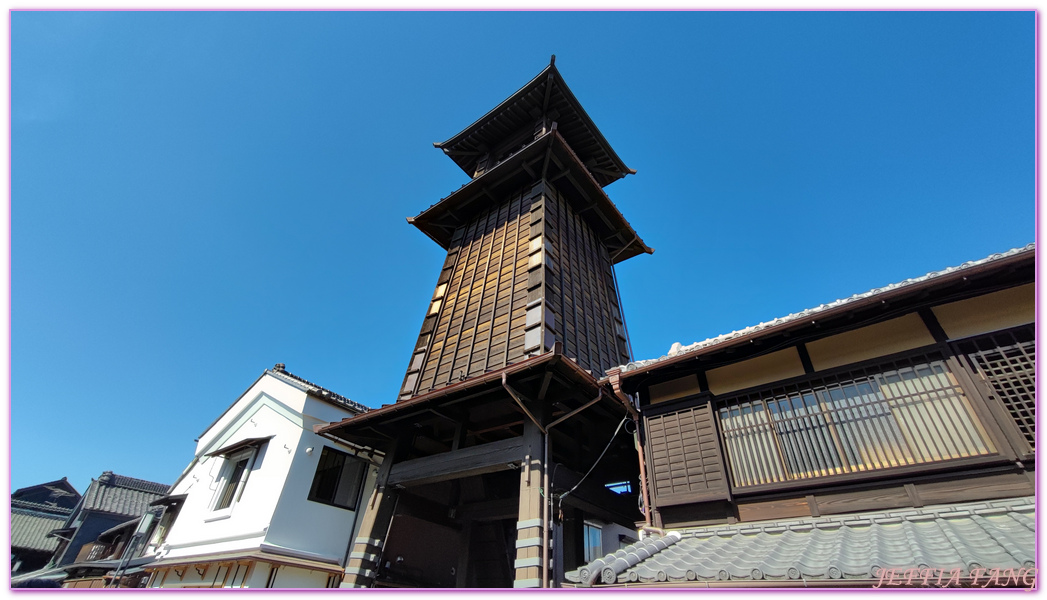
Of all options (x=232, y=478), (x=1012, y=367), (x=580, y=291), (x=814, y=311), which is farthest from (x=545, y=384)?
(x=232, y=478)

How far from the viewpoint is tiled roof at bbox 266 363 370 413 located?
13.5 meters

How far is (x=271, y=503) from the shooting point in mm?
11195

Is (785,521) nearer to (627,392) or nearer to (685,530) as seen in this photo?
(685,530)

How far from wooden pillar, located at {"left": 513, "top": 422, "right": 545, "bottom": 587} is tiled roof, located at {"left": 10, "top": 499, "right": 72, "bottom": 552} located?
117 ft

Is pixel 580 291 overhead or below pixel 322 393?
overhead

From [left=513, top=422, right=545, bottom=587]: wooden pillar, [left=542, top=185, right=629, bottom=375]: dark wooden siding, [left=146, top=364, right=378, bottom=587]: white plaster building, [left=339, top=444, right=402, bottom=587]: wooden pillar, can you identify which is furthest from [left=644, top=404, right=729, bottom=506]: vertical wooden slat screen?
[left=146, top=364, right=378, bottom=587]: white plaster building

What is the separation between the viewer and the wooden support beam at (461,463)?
841 centimetres

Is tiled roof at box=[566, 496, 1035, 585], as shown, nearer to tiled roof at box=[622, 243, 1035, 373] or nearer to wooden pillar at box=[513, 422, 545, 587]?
wooden pillar at box=[513, 422, 545, 587]

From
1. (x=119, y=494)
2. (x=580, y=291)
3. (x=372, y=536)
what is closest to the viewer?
(x=372, y=536)

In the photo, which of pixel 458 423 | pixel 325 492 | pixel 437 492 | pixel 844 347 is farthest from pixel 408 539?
pixel 844 347

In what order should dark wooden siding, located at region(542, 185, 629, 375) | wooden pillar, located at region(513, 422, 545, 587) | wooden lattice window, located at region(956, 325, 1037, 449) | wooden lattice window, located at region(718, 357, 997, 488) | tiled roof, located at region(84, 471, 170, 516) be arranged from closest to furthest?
wooden lattice window, located at region(956, 325, 1037, 449), wooden lattice window, located at region(718, 357, 997, 488), wooden pillar, located at region(513, 422, 545, 587), dark wooden siding, located at region(542, 185, 629, 375), tiled roof, located at region(84, 471, 170, 516)

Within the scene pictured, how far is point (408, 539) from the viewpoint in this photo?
397 inches

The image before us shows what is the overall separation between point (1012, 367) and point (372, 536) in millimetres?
10289

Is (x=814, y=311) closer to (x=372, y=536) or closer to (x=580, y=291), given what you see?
(x=580, y=291)
